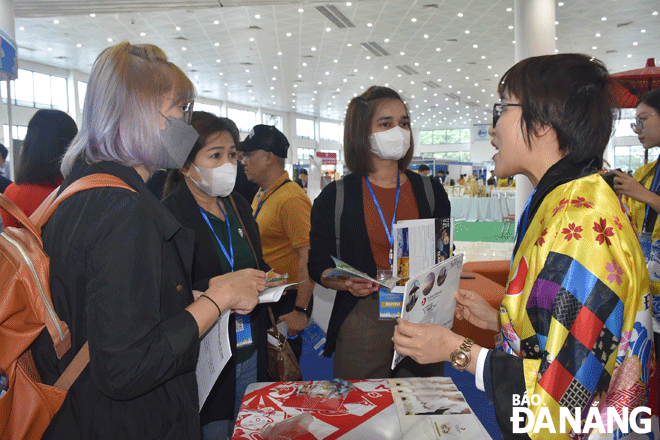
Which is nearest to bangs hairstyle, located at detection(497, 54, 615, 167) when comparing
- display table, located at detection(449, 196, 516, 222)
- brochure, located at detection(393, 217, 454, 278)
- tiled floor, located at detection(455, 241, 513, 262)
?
brochure, located at detection(393, 217, 454, 278)

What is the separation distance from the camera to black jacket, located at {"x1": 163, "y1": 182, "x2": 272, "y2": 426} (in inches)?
67.4

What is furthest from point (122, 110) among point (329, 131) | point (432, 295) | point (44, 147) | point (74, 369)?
point (329, 131)

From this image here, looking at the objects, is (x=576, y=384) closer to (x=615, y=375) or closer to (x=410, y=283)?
(x=615, y=375)

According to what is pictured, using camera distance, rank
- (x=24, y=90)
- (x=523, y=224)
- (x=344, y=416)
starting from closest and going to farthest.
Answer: (x=523, y=224) < (x=344, y=416) < (x=24, y=90)

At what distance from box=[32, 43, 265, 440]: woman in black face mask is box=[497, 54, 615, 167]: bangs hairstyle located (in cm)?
91

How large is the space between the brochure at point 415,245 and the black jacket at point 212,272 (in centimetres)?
66

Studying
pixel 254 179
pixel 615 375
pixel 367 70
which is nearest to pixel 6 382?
pixel 615 375

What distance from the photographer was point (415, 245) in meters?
1.70

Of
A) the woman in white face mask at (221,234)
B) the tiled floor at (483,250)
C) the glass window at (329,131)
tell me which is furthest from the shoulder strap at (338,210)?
the glass window at (329,131)

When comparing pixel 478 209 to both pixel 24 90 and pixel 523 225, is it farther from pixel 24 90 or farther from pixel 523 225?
pixel 24 90

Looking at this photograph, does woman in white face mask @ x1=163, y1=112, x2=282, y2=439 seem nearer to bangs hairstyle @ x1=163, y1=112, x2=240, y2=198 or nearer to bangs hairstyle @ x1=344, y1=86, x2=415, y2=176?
bangs hairstyle @ x1=163, y1=112, x2=240, y2=198

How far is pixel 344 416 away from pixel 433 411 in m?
0.27

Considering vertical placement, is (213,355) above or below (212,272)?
below

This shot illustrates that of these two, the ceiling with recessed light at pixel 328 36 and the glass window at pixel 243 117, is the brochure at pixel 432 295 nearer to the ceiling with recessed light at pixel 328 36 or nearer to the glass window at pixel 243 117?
the ceiling with recessed light at pixel 328 36
